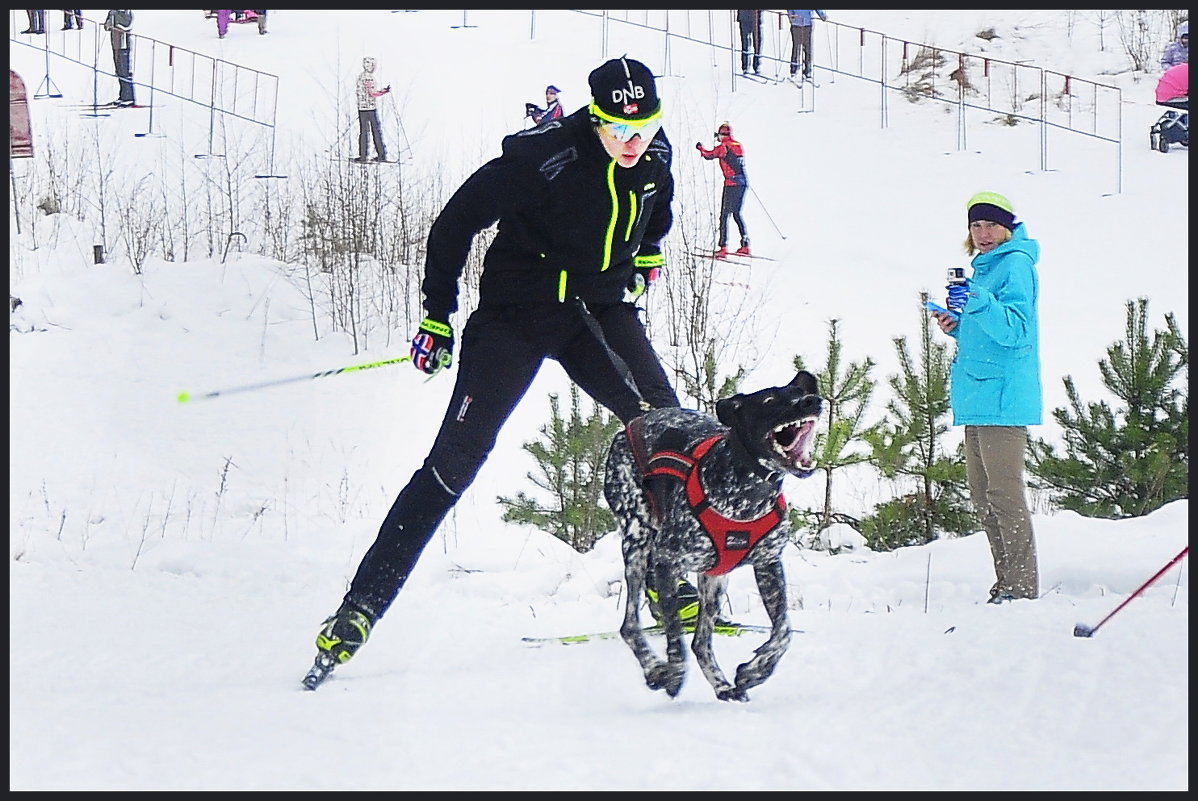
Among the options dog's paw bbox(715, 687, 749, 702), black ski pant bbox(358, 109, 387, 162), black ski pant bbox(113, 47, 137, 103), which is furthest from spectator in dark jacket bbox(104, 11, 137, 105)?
dog's paw bbox(715, 687, 749, 702)

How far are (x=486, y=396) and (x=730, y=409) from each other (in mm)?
859

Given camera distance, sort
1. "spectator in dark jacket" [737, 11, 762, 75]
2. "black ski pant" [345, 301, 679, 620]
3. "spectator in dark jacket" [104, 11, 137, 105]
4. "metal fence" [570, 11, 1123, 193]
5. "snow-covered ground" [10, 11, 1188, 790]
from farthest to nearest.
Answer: "spectator in dark jacket" [737, 11, 762, 75] → "metal fence" [570, 11, 1123, 193] → "spectator in dark jacket" [104, 11, 137, 105] → "black ski pant" [345, 301, 679, 620] → "snow-covered ground" [10, 11, 1188, 790]

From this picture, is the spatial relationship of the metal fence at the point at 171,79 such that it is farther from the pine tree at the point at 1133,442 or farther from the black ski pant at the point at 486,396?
the black ski pant at the point at 486,396

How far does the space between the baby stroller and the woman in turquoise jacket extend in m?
11.9

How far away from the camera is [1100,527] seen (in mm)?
5512

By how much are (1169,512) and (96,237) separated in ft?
29.3

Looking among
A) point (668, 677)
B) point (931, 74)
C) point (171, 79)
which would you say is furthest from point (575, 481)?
point (931, 74)

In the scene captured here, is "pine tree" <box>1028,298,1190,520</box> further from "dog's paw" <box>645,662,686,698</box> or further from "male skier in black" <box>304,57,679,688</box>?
"dog's paw" <box>645,662,686,698</box>

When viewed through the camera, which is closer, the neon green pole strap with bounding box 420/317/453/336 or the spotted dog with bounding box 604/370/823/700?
the spotted dog with bounding box 604/370/823/700

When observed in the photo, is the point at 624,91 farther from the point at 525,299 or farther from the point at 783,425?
the point at 783,425

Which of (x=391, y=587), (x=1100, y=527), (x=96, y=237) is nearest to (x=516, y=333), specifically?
(x=391, y=587)

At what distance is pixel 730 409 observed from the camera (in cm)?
315

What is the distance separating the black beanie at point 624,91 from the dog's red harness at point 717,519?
919 mm

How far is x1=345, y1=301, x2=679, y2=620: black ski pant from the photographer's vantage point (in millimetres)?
3729
